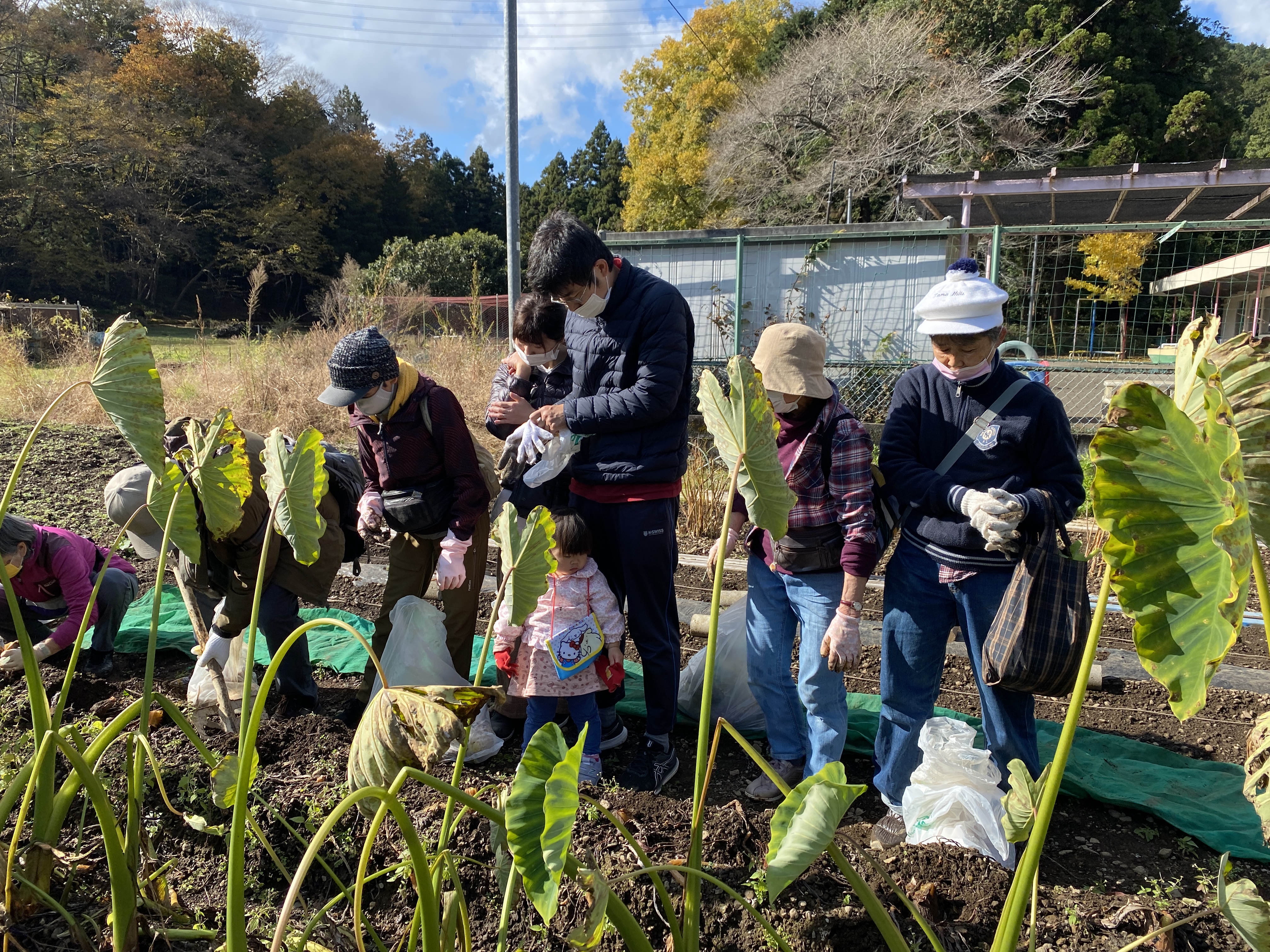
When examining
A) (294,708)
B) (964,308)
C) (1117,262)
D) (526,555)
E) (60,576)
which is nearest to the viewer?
(526,555)

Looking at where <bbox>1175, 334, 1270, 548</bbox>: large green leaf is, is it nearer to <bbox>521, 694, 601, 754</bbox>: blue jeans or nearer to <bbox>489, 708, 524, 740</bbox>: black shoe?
<bbox>521, 694, 601, 754</bbox>: blue jeans

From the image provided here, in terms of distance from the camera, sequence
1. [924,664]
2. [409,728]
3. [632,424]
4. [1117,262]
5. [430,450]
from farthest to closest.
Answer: [1117,262] → [430,450] → [632,424] → [924,664] → [409,728]

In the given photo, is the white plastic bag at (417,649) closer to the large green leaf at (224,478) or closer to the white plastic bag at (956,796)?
the large green leaf at (224,478)

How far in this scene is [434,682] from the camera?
91.7 inches

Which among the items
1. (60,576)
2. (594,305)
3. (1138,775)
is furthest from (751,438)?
(60,576)

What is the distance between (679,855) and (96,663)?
275 centimetres

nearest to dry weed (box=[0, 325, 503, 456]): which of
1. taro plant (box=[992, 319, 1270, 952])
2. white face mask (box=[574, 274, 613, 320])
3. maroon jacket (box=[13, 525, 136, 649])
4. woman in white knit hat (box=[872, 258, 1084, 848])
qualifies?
maroon jacket (box=[13, 525, 136, 649])

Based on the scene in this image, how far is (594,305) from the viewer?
7.64 feet

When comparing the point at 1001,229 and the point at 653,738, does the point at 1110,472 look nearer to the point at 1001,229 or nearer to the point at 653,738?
the point at 653,738

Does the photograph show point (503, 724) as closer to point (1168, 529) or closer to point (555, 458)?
point (555, 458)

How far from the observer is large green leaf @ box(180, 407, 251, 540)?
5.74 feet

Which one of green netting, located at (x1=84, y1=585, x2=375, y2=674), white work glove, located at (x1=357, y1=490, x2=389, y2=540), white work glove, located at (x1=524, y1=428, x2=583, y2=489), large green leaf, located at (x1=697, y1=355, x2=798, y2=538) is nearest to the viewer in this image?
large green leaf, located at (x1=697, y1=355, x2=798, y2=538)

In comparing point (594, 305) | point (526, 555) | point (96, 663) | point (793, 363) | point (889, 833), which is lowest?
point (96, 663)

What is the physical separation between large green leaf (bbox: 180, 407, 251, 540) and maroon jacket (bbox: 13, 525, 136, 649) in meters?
1.58
